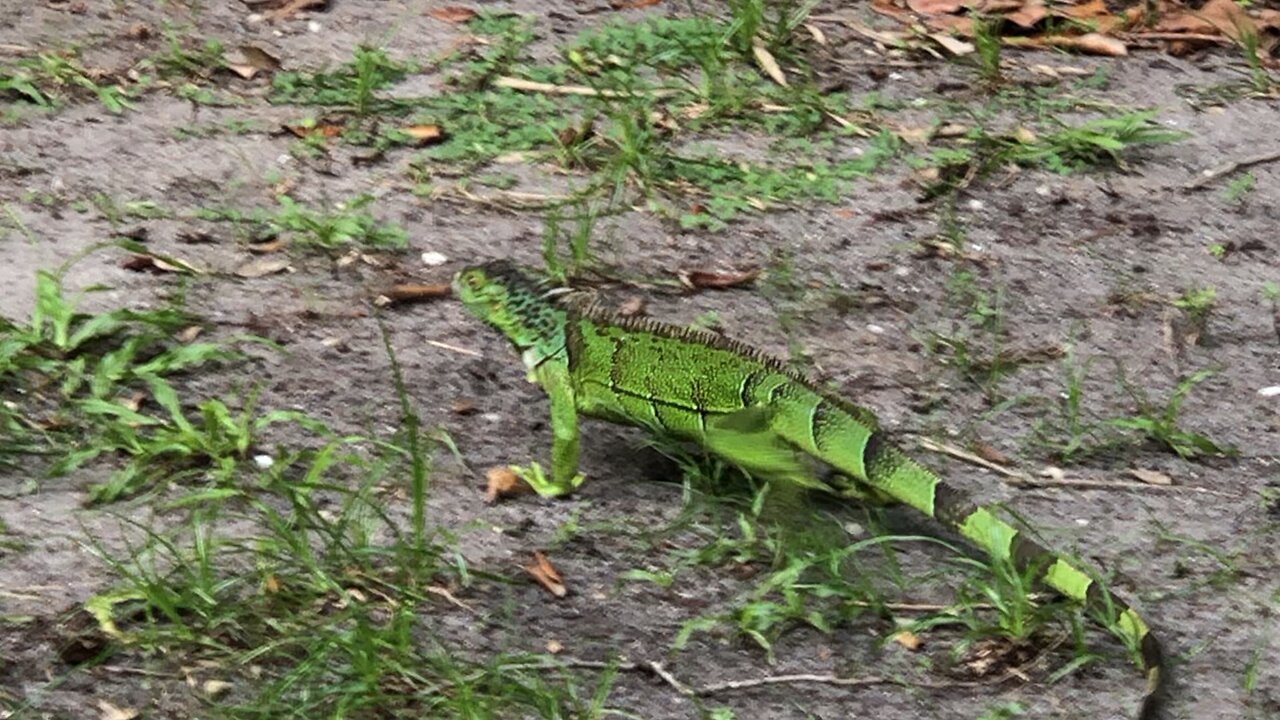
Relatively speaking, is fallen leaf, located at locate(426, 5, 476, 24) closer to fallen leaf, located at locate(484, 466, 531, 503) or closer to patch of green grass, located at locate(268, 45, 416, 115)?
patch of green grass, located at locate(268, 45, 416, 115)

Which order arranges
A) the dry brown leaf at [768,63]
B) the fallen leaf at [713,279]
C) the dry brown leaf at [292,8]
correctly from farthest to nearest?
the dry brown leaf at [292,8] → the dry brown leaf at [768,63] → the fallen leaf at [713,279]

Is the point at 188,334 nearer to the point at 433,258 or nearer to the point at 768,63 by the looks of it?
the point at 433,258

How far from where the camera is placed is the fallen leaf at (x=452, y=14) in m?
6.69

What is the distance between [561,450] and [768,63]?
2682mm

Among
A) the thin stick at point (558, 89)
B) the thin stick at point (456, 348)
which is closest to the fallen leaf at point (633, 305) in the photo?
the thin stick at point (456, 348)

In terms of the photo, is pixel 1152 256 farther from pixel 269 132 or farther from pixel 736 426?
pixel 269 132

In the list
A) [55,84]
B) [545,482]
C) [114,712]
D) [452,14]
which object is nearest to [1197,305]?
[545,482]

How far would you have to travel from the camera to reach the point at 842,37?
22.1ft

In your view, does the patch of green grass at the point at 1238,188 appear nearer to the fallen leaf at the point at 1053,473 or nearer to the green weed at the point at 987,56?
the green weed at the point at 987,56

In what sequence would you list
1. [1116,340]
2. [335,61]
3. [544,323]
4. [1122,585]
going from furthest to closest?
[335,61]
[1116,340]
[544,323]
[1122,585]

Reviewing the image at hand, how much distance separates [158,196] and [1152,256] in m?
3.04

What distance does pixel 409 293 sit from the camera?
4.94 meters

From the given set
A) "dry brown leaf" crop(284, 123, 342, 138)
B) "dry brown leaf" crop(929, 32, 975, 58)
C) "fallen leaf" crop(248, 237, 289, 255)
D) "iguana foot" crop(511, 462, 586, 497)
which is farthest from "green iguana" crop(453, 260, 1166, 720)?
"dry brown leaf" crop(929, 32, 975, 58)

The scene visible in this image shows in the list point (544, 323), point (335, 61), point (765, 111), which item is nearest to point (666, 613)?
point (544, 323)
